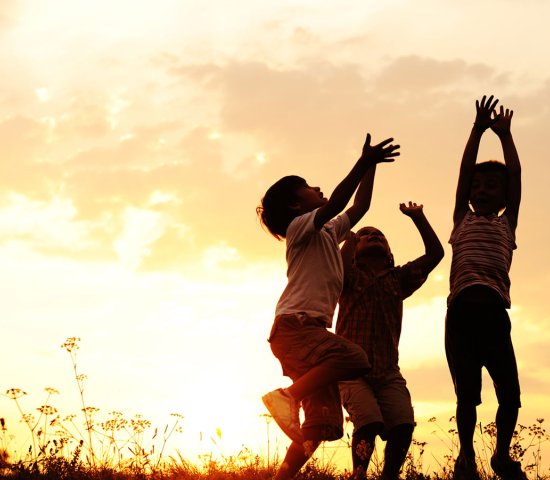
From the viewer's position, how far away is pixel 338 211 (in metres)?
5.82

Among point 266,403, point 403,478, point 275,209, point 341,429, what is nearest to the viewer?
point 266,403

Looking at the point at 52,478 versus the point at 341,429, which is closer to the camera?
the point at 341,429

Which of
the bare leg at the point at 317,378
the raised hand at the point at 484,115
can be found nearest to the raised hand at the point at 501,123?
the raised hand at the point at 484,115

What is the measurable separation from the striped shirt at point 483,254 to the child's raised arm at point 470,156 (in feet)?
0.42

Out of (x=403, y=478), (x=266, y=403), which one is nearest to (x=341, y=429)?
(x=266, y=403)

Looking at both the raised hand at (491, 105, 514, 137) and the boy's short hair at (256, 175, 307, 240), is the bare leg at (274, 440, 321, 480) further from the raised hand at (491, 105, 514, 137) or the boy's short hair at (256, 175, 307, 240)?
the raised hand at (491, 105, 514, 137)

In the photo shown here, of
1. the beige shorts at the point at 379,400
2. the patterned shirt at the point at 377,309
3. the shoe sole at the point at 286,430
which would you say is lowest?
the shoe sole at the point at 286,430

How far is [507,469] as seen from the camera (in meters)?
6.62

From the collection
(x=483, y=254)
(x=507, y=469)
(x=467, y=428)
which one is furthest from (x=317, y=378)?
(x=507, y=469)

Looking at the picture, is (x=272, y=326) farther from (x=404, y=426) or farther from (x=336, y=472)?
(x=336, y=472)

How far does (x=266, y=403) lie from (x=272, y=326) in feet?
2.18

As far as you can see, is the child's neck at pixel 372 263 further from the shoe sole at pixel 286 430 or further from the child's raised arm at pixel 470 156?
the shoe sole at pixel 286 430

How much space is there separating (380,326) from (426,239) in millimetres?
953

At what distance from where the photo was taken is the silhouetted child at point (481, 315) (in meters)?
6.51
